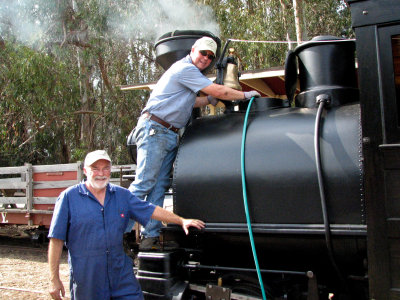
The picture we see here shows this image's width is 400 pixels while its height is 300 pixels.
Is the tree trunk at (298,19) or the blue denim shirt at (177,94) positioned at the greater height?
the tree trunk at (298,19)

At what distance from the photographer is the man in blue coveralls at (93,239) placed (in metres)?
2.81

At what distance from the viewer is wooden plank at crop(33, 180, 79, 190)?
7.95 metres

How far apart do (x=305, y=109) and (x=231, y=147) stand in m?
0.62

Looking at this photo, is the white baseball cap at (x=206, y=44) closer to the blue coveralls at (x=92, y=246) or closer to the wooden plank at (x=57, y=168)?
the blue coveralls at (x=92, y=246)

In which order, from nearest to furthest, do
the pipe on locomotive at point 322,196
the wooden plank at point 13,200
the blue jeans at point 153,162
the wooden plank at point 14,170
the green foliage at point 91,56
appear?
the pipe on locomotive at point 322,196 < the blue jeans at point 153,162 < the wooden plank at point 13,200 < the wooden plank at point 14,170 < the green foliage at point 91,56

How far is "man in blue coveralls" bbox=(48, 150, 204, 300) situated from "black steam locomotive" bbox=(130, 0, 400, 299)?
29 cm

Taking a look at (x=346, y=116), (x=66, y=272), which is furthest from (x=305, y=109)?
(x=66, y=272)

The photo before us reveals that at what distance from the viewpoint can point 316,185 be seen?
8.65 feet

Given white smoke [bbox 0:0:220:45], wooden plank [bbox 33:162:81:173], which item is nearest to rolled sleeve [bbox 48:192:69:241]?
wooden plank [bbox 33:162:81:173]

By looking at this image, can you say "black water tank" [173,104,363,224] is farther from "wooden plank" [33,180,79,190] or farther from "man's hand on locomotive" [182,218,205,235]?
"wooden plank" [33,180,79,190]

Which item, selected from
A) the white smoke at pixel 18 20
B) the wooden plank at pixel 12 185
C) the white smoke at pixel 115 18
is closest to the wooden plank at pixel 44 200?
the wooden plank at pixel 12 185

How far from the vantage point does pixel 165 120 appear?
3.49 m

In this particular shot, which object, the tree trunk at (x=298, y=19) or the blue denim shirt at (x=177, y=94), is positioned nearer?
the blue denim shirt at (x=177, y=94)

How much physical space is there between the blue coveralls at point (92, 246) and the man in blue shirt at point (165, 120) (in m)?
0.44
